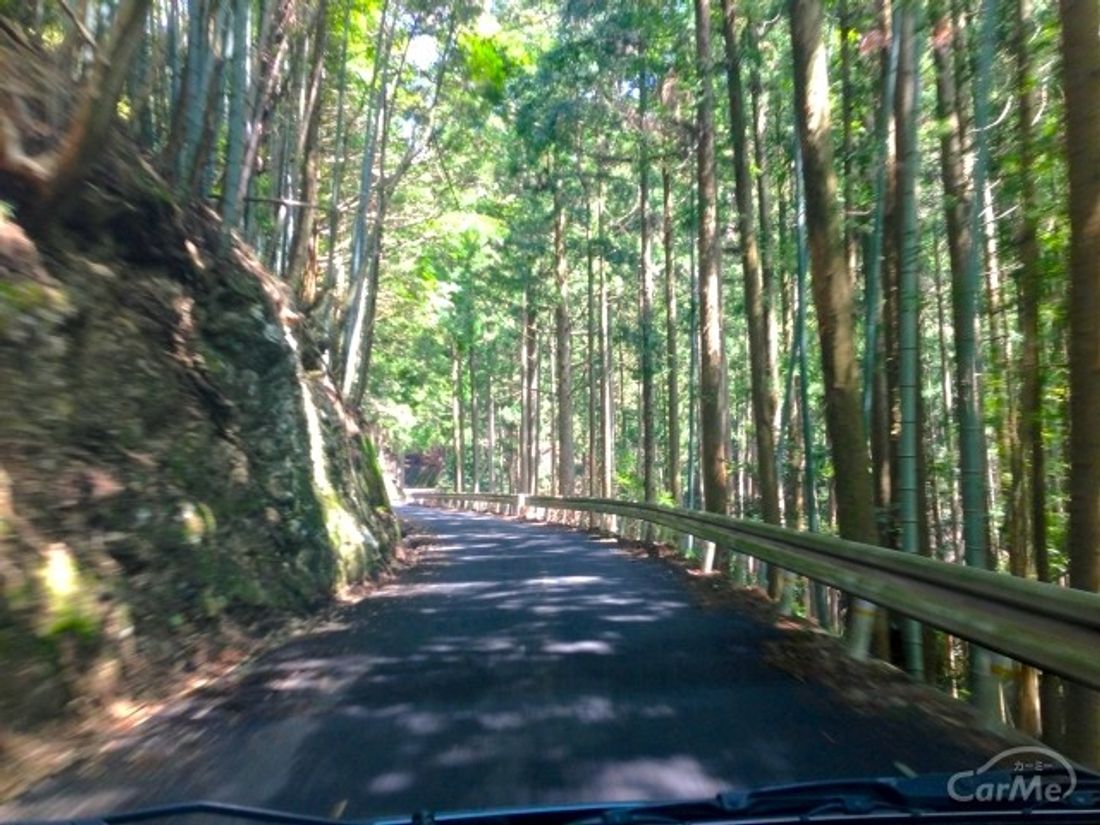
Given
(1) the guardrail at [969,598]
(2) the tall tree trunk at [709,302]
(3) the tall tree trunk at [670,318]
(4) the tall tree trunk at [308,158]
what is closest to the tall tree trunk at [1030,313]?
(1) the guardrail at [969,598]

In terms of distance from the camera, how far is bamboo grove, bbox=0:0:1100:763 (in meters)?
9.87

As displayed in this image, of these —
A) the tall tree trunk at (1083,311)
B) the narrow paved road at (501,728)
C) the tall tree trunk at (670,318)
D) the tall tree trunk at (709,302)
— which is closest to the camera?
the narrow paved road at (501,728)

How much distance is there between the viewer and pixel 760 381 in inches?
651

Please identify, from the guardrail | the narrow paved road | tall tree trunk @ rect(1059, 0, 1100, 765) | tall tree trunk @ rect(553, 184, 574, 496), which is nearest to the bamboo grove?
tall tree trunk @ rect(1059, 0, 1100, 765)

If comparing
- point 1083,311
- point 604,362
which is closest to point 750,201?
point 1083,311

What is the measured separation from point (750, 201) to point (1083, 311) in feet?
31.2

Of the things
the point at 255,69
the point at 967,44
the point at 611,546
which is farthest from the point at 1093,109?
the point at 611,546

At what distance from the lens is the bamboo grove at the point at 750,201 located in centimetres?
987

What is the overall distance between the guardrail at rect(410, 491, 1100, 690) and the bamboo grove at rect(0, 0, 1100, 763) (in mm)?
604

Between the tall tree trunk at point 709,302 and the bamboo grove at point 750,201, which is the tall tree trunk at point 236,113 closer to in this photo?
the bamboo grove at point 750,201

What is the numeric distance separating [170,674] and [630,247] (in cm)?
2501

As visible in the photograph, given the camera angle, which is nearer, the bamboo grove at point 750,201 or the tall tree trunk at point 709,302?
the bamboo grove at point 750,201

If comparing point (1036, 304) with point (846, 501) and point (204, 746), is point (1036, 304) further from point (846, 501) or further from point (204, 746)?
point (204, 746)

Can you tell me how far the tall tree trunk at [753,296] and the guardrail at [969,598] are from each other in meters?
5.35
